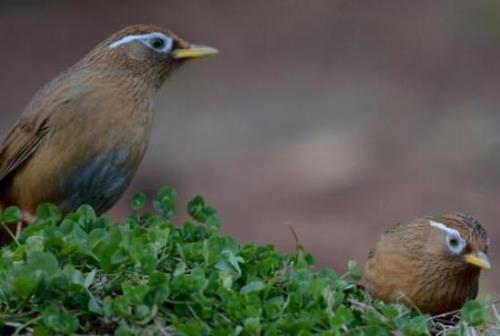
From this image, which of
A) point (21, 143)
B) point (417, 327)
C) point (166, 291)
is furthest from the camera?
point (21, 143)

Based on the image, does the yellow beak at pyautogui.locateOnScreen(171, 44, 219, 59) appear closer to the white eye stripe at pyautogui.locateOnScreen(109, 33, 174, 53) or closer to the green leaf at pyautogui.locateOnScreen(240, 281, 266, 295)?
the white eye stripe at pyautogui.locateOnScreen(109, 33, 174, 53)

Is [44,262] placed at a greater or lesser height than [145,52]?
lesser

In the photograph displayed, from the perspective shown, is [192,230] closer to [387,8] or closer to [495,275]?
[495,275]

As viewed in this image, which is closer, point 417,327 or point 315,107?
point 417,327

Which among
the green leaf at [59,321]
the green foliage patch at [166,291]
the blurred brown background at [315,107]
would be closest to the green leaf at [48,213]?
the green foliage patch at [166,291]

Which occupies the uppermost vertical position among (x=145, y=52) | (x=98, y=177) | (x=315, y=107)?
(x=145, y=52)

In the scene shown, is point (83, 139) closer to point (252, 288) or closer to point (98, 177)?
point (98, 177)

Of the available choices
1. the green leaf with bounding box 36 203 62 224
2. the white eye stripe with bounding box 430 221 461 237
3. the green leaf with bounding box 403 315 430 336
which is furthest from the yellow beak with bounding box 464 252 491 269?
the green leaf with bounding box 36 203 62 224

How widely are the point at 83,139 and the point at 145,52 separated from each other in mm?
766

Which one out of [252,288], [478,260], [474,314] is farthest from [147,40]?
[474,314]

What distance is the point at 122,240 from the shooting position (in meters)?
5.99

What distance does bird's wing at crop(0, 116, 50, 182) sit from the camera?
848 centimetres

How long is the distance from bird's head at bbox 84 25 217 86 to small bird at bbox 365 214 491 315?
1772 millimetres

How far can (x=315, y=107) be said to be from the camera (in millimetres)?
15320
